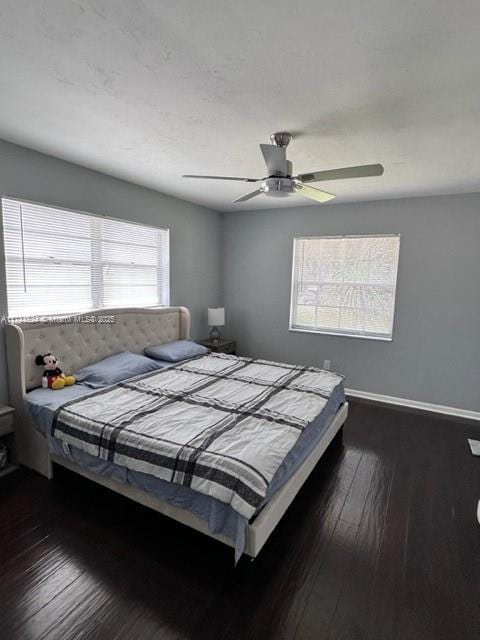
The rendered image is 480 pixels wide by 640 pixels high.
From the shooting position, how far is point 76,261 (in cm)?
318

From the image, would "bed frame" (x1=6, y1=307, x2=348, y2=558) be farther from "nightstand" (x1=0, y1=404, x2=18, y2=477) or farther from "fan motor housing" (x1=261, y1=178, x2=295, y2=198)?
"fan motor housing" (x1=261, y1=178, x2=295, y2=198)

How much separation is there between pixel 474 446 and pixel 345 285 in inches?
88.9

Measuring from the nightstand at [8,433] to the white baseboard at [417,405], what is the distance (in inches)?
147

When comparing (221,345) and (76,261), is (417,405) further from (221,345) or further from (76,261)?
(76,261)

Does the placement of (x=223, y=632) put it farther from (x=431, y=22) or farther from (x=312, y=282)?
(x=312, y=282)

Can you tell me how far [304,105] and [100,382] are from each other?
8.39 ft

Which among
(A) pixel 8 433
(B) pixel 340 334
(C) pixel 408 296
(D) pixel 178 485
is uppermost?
(C) pixel 408 296

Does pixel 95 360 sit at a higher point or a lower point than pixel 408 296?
lower

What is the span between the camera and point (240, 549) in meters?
1.63

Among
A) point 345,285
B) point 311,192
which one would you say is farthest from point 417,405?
point 311,192

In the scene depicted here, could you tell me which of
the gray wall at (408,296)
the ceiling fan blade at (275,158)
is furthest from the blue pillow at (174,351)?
the ceiling fan blade at (275,158)

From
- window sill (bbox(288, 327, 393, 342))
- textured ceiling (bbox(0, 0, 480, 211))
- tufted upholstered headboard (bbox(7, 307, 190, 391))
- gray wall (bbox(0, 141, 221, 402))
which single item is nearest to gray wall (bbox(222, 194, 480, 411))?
window sill (bbox(288, 327, 393, 342))

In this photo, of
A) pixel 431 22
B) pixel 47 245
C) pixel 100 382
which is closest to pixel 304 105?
pixel 431 22

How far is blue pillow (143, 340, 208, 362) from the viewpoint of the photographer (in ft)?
12.0
